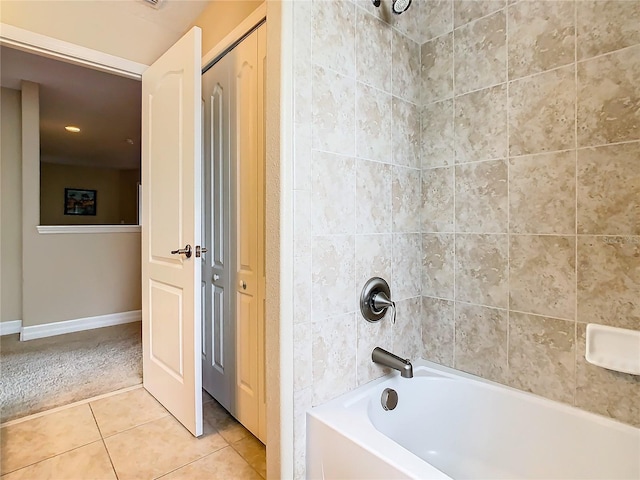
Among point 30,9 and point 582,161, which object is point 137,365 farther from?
point 582,161

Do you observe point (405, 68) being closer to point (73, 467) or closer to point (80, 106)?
point (73, 467)

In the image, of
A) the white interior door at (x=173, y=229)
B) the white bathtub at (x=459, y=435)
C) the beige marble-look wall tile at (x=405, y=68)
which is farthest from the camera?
the white interior door at (x=173, y=229)

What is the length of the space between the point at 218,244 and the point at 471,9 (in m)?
1.75

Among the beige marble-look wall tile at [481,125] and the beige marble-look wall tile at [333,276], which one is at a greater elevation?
the beige marble-look wall tile at [481,125]

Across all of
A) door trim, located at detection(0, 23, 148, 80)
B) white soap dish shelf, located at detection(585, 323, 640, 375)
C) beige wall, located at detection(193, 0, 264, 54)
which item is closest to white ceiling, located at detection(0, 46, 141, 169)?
door trim, located at detection(0, 23, 148, 80)

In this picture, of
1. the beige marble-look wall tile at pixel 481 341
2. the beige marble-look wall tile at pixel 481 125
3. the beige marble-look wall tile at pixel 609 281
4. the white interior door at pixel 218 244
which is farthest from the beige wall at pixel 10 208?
the beige marble-look wall tile at pixel 609 281

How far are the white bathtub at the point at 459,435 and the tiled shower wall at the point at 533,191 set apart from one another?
8 cm

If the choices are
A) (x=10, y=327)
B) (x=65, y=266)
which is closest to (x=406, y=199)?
(x=65, y=266)

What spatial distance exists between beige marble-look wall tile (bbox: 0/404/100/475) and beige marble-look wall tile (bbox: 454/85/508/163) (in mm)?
2365

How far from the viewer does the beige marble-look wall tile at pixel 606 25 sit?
1132 millimetres

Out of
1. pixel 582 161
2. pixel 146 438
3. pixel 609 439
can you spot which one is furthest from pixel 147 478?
pixel 582 161

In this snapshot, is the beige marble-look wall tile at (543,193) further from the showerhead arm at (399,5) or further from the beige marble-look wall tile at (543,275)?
the showerhead arm at (399,5)

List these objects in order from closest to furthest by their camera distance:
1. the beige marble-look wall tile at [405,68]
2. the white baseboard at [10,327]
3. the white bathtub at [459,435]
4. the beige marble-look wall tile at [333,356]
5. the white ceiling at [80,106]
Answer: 1. the white bathtub at [459,435]
2. the beige marble-look wall tile at [333,356]
3. the beige marble-look wall tile at [405,68]
4. the white ceiling at [80,106]
5. the white baseboard at [10,327]

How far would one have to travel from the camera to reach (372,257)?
1.52m
